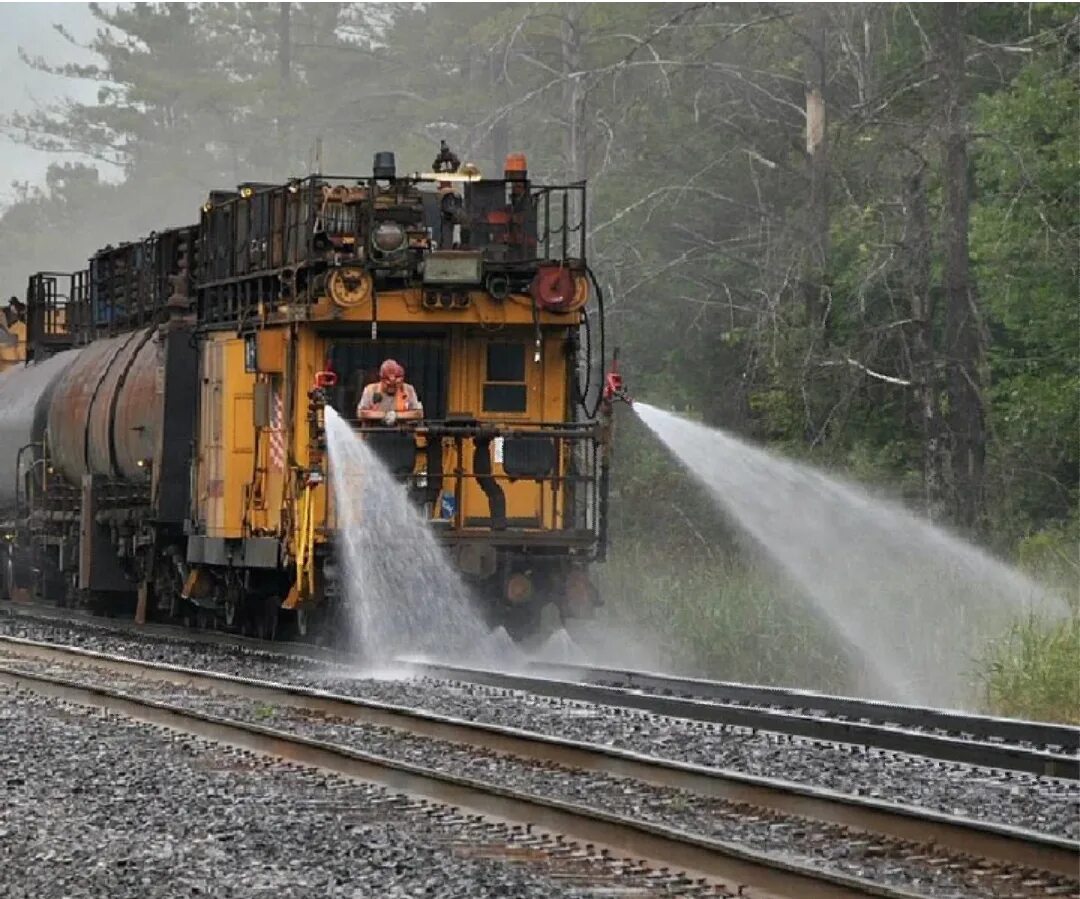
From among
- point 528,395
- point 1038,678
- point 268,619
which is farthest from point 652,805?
point 268,619

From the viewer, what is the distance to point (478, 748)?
1216 cm

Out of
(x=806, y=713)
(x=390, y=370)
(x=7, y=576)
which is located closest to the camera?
(x=806, y=713)

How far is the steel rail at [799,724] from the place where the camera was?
35.9 feet

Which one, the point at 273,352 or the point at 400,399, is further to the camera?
the point at 273,352

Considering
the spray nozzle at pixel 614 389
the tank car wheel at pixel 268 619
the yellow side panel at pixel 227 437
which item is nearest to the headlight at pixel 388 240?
the yellow side panel at pixel 227 437

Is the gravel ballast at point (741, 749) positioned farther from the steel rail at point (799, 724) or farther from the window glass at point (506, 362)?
the window glass at point (506, 362)

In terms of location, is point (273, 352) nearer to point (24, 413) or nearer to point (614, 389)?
point (614, 389)

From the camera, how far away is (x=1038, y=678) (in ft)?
46.9

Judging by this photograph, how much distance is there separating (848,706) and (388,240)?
6.00 metres

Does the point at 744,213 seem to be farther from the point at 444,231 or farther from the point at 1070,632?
the point at 1070,632

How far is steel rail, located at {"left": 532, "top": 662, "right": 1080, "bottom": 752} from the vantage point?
12.1 meters

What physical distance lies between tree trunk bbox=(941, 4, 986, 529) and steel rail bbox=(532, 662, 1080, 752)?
768 centimetres

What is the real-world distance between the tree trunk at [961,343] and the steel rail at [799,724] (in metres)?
8.94

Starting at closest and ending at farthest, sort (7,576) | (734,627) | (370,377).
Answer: (370,377) < (734,627) < (7,576)
